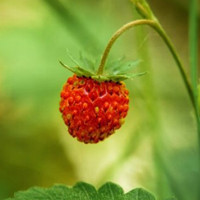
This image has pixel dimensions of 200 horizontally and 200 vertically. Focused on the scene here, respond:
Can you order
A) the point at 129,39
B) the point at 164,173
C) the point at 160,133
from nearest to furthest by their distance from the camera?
the point at 164,173 → the point at 160,133 → the point at 129,39

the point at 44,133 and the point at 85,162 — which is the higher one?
the point at 44,133

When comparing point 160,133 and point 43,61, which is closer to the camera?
point 160,133

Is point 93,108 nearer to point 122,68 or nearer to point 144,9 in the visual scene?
point 122,68

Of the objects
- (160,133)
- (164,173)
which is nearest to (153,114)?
(160,133)

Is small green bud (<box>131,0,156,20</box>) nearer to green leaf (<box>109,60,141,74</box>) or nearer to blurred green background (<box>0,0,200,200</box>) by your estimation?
green leaf (<box>109,60,141,74</box>)

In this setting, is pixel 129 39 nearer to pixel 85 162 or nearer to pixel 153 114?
pixel 85 162

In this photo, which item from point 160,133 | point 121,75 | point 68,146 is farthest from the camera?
point 68,146
